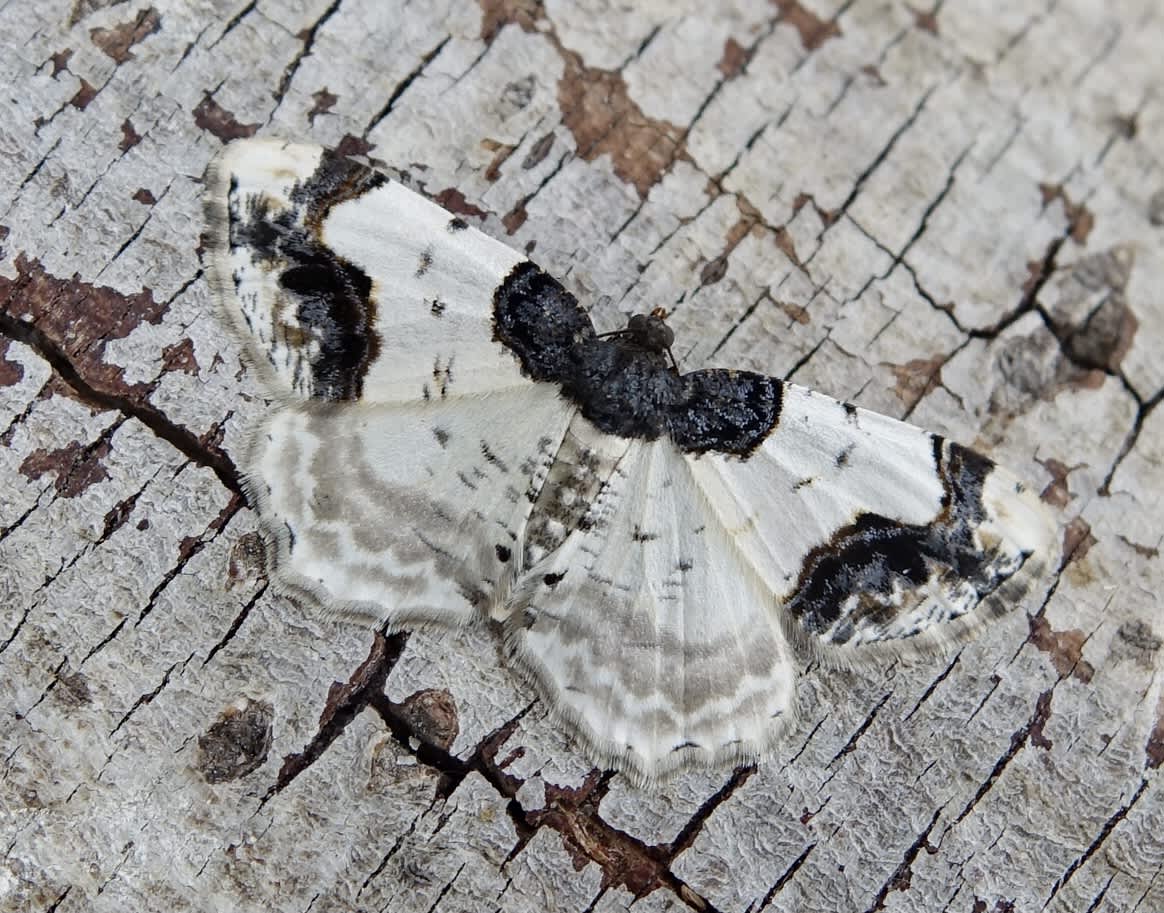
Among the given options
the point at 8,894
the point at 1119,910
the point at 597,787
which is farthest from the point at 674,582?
the point at 8,894

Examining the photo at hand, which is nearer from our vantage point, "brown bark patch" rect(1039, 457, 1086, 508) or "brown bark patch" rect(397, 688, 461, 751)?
"brown bark patch" rect(397, 688, 461, 751)

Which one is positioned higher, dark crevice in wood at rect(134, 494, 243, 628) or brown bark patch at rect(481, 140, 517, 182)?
brown bark patch at rect(481, 140, 517, 182)

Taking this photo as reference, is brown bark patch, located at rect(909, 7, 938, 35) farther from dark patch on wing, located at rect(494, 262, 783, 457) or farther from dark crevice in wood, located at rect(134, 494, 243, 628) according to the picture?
dark crevice in wood, located at rect(134, 494, 243, 628)

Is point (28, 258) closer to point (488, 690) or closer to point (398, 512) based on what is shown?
point (398, 512)

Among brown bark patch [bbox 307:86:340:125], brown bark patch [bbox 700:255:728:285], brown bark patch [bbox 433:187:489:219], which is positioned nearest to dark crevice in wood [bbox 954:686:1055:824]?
brown bark patch [bbox 700:255:728:285]

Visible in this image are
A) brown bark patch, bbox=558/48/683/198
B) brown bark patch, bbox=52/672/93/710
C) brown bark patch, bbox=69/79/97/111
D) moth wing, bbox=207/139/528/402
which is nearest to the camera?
brown bark patch, bbox=52/672/93/710

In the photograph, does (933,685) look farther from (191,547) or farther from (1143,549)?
(191,547)

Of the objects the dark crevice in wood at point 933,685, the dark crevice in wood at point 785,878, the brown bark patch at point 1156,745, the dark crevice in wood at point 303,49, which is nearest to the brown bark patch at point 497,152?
the dark crevice in wood at point 303,49
